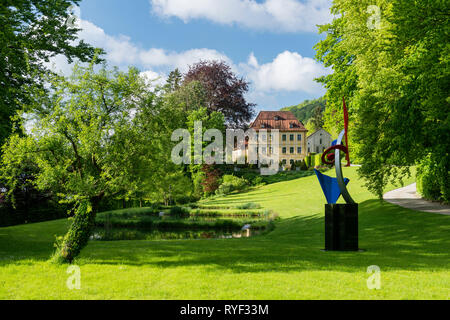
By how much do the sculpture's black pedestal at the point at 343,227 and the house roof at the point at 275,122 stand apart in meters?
50.1

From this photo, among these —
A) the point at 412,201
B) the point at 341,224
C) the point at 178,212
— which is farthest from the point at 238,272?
the point at 178,212

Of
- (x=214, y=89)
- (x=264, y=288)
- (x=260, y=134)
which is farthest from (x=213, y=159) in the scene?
(x=264, y=288)

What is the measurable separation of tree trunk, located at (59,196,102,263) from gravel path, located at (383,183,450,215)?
599 inches

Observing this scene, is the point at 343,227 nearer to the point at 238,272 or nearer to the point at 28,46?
the point at 238,272

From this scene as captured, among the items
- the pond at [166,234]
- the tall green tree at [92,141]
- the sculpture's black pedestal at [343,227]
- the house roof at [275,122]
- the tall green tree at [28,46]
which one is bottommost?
the pond at [166,234]

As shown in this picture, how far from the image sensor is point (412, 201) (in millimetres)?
20203

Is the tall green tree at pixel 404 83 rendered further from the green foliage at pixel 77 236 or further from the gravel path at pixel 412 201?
the green foliage at pixel 77 236

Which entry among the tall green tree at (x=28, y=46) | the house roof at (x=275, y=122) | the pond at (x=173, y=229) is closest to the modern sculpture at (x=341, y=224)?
the pond at (x=173, y=229)

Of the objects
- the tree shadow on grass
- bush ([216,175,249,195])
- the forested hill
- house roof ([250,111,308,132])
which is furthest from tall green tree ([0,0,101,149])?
the forested hill

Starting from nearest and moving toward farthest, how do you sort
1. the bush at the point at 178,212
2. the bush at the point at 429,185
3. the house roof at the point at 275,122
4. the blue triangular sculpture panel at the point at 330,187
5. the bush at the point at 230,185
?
the blue triangular sculpture panel at the point at 330,187, the bush at the point at 429,185, the bush at the point at 178,212, the bush at the point at 230,185, the house roof at the point at 275,122

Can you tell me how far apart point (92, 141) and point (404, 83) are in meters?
9.90

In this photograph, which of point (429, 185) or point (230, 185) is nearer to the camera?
point (429, 185)

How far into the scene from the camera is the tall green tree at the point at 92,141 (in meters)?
8.87
